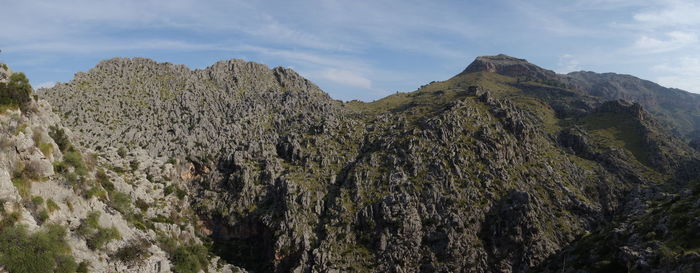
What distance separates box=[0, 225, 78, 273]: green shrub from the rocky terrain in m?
9.15

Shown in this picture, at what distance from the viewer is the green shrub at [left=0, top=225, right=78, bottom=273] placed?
60156mm

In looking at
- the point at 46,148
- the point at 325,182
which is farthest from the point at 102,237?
the point at 325,182

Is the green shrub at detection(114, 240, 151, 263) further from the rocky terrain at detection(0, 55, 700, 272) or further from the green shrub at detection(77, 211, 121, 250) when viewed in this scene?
the green shrub at detection(77, 211, 121, 250)

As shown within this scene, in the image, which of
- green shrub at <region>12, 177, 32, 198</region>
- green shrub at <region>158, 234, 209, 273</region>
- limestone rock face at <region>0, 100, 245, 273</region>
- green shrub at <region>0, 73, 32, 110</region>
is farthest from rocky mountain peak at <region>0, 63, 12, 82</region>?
green shrub at <region>158, 234, 209, 273</region>

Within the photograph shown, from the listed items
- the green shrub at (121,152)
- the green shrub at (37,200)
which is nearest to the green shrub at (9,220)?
the green shrub at (37,200)

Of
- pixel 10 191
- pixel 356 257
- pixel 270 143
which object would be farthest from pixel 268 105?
pixel 10 191

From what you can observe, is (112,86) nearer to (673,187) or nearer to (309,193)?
(309,193)

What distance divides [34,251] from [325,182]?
313 feet

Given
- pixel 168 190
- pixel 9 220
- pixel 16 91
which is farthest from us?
pixel 168 190

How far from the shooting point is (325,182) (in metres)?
150

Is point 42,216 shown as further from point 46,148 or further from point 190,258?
point 190,258

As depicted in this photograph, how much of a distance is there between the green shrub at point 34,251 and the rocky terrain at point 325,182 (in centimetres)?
915

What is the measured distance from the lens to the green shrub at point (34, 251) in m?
60.2

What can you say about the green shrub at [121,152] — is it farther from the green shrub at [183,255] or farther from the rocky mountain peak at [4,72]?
the rocky mountain peak at [4,72]
